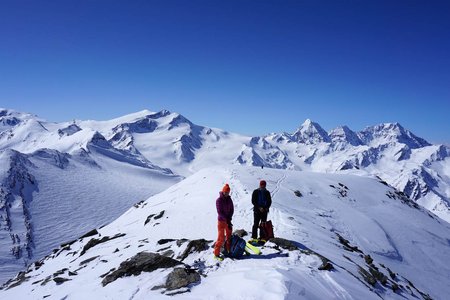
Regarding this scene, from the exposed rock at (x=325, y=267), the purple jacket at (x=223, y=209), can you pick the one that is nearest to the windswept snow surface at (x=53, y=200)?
the purple jacket at (x=223, y=209)

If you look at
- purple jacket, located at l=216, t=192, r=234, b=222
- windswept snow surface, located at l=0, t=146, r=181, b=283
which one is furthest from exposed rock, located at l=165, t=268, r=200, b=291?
windswept snow surface, located at l=0, t=146, r=181, b=283

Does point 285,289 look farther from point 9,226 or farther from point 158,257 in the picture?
point 9,226

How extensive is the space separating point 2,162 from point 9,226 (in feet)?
132

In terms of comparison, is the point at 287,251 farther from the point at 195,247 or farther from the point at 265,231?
the point at 195,247

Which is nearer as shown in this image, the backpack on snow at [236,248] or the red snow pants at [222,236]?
the backpack on snow at [236,248]

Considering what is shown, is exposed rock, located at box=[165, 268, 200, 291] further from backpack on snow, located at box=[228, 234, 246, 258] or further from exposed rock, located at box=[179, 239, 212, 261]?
exposed rock, located at box=[179, 239, 212, 261]

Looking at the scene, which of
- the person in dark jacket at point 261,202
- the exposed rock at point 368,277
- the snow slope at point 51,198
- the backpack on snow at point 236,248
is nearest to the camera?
the backpack on snow at point 236,248

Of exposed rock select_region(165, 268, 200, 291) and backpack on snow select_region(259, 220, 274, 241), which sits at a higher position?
backpack on snow select_region(259, 220, 274, 241)

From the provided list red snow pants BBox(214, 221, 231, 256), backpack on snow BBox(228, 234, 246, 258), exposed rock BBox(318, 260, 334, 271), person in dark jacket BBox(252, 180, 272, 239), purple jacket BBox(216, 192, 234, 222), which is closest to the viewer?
exposed rock BBox(318, 260, 334, 271)

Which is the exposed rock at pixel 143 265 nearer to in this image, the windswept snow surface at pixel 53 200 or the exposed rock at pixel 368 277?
the exposed rock at pixel 368 277

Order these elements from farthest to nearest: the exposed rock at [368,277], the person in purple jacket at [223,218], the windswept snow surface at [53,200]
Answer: the windswept snow surface at [53,200]
the exposed rock at [368,277]
the person in purple jacket at [223,218]

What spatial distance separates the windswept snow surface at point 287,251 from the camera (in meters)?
11.7

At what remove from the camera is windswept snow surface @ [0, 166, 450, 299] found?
1166 centimetres

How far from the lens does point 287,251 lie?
1509 centimetres
